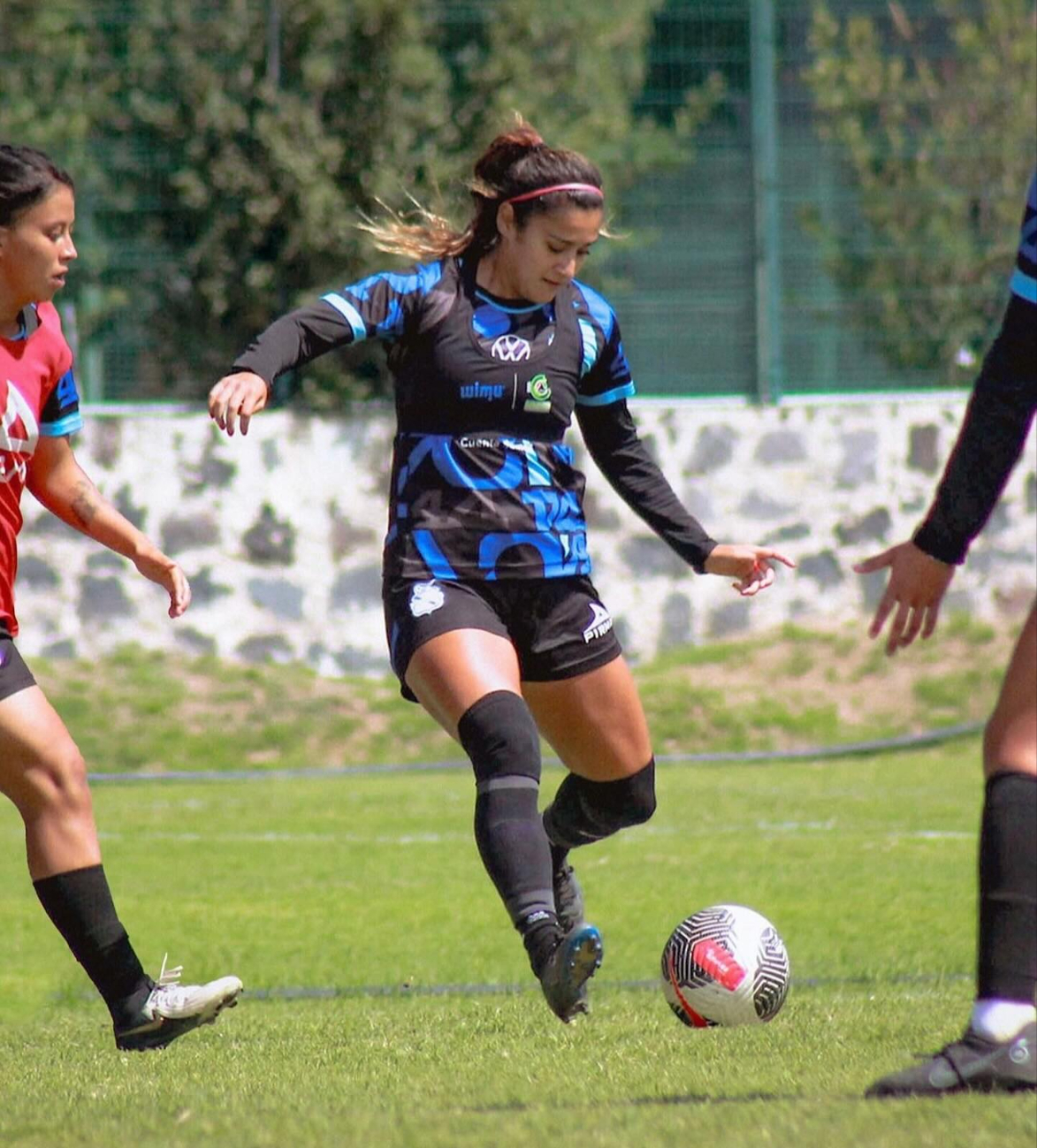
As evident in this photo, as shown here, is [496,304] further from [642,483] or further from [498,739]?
[498,739]

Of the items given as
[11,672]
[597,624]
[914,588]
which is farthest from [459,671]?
[914,588]

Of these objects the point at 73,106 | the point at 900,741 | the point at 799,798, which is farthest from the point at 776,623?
the point at 73,106

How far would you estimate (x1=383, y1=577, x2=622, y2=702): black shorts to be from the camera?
5668 millimetres

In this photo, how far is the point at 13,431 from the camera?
5441 mm

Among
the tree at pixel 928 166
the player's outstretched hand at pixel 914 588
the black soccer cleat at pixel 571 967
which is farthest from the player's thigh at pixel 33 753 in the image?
the tree at pixel 928 166

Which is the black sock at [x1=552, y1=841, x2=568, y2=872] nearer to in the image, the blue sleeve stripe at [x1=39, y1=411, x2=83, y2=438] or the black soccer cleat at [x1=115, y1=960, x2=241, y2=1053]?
the black soccer cleat at [x1=115, y1=960, x2=241, y2=1053]

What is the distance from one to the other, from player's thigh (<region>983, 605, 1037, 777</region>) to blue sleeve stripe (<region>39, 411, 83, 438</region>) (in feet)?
9.20

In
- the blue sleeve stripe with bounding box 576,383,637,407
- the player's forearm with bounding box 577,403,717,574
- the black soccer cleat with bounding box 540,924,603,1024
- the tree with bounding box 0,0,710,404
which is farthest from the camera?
the tree with bounding box 0,0,710,404

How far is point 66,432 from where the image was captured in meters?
5.68

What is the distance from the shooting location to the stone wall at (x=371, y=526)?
15.3 m

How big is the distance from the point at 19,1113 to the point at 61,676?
11.0 m

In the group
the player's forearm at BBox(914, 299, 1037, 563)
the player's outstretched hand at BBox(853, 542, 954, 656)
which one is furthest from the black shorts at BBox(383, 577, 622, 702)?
the player's forearm at BBox(914, 299, 1037, 563)

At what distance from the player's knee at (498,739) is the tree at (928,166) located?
415 inches

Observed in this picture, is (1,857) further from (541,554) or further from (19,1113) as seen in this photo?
(19,1113)
